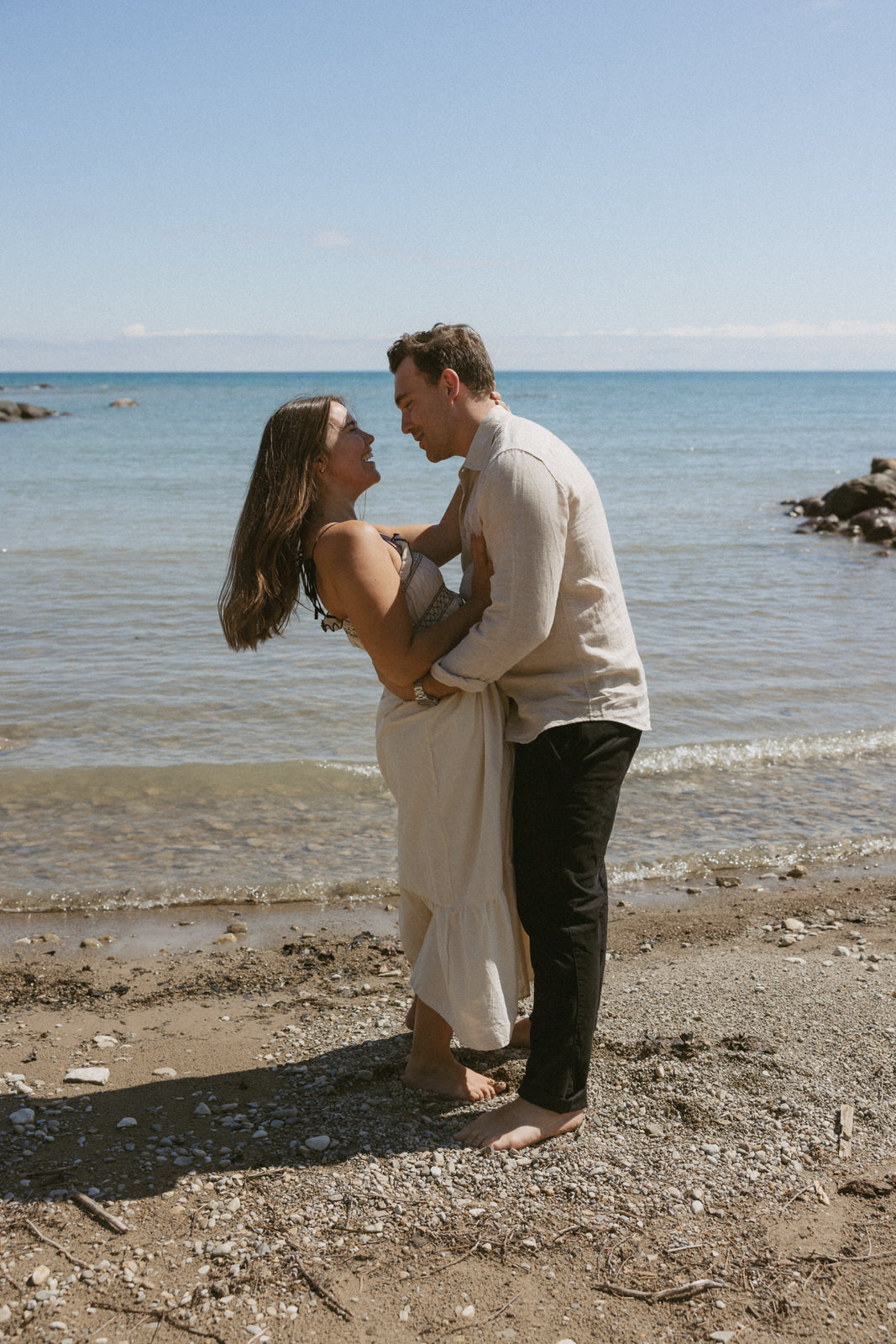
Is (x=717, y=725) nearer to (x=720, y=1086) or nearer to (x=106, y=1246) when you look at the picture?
(x=720, y=1086)

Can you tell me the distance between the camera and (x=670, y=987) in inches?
171

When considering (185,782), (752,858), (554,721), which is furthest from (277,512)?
(185,782)

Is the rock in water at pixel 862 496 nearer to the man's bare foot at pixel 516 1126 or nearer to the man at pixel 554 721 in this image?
the man at pixel 554 721

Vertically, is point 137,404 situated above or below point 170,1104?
above

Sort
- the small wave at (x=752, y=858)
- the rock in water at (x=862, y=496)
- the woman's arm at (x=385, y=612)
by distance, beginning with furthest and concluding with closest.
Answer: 1. the rock in water at (x=862, y=496)
2. the small wave at (x=752, y=858)
3. the woman's arm at (x=385, y=612)

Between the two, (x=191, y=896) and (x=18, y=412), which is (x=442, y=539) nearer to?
(x=191, y=896)

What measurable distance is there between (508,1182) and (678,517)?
18782 millimetres

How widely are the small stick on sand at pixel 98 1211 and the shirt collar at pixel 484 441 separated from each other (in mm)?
2233

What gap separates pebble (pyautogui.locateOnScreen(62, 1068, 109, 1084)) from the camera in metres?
3.73

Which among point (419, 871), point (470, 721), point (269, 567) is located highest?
point (269, 567)

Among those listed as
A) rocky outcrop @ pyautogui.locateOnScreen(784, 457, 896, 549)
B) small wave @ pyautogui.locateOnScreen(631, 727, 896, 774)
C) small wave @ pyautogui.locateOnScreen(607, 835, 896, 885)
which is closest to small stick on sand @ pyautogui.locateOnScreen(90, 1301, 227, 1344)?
small wave @ pyautogui.locateOnScreen(607, 835, 896, 885)

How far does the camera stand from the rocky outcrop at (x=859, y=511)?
19.0m

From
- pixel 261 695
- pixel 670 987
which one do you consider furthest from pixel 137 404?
pixel 670 987

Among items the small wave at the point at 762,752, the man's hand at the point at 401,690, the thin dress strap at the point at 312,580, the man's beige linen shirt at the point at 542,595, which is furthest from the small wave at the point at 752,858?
the thin dress strap at the point at 312,580
